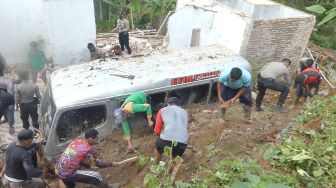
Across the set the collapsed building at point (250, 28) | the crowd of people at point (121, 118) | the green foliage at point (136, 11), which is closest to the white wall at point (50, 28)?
the crowd of people at point (121, 118)

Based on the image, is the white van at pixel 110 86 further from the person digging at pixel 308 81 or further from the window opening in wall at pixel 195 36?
the window opening in wall at pixel 195 36

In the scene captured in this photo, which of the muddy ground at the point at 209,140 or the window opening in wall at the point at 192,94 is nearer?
the muddy ground at the point at 209,140

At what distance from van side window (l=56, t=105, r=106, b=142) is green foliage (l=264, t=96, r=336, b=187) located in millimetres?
3054

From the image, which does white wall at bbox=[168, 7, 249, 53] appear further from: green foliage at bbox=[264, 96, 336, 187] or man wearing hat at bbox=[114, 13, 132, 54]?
green foliage at bbox=[264, 96, 336, 187]

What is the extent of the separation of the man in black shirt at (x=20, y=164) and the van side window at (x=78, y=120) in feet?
3.58

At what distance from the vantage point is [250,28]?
9516 mm

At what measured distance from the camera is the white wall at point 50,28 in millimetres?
12258

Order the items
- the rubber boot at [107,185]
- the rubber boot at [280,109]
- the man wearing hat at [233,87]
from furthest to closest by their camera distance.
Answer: the rubber boot at [280,109] < the man wearing hat at [233,87] < the rubber boot at [107,185]

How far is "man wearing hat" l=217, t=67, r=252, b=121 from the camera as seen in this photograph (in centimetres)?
696

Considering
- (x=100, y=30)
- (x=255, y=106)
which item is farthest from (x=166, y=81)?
(x=100, y=30)

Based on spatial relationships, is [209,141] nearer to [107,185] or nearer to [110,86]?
[107,185]

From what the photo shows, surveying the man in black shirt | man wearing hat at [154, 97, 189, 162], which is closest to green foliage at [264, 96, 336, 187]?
man wearing hat at [154, 97, 189, 162]

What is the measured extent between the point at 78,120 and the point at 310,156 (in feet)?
12.5

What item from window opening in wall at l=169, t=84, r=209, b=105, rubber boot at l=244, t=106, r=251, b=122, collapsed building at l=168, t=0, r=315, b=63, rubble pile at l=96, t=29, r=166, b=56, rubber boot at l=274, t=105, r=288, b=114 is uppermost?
collapsed building at l=168, t=0, r=315, b=63
